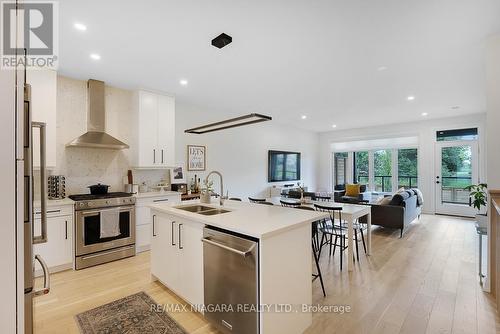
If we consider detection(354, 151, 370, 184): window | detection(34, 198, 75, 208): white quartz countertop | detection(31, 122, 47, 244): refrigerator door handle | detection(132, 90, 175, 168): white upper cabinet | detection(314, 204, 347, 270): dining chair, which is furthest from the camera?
detection(354, 151, 370, 184): window

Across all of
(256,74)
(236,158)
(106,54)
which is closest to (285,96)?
(256,74)

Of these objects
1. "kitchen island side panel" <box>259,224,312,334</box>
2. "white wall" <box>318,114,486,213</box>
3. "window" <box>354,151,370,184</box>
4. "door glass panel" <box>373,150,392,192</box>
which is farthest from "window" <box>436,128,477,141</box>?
"kitchen island side panel" <box>259,224,312,334</box>

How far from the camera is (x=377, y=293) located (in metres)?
2.51

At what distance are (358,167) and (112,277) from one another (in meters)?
7.86

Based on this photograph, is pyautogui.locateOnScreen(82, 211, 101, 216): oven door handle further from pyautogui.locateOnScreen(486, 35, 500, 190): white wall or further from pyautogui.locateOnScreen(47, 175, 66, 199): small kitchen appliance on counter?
pyautogui.locateOnScreen(486, 35, 500, 190): white wall

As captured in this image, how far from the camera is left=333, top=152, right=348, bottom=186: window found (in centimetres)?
857

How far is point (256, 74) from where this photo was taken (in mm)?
3465

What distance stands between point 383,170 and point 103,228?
26.0ft

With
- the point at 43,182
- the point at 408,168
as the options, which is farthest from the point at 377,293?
the point at 408,168

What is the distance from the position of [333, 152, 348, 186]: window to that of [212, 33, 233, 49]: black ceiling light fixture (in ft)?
23.5

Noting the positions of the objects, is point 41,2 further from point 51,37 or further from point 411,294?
point 411,294

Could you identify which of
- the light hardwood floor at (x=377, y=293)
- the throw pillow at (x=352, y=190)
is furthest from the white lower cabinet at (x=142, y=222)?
the throw pillow at (x=352, y=190)

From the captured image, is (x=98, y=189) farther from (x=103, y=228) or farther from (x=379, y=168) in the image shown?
(x=379, y=168)

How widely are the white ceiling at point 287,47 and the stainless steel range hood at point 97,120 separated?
21cm
